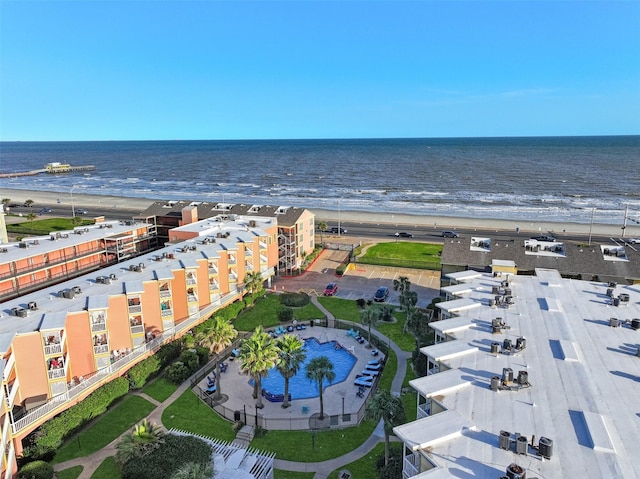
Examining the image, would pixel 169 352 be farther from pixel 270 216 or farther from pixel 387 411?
pixel 270 216

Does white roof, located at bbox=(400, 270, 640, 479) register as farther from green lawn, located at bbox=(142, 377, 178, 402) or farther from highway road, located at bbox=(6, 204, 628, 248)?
highway road, located at bbox=(6, 204, 628, 248)

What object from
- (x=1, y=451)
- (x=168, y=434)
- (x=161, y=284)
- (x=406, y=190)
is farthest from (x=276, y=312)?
(x=406, y=190)

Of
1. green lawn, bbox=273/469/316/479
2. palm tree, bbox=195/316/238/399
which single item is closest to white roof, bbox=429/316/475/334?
green lawn, bbox=273/469/316/479

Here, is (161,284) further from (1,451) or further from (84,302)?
(1,451)

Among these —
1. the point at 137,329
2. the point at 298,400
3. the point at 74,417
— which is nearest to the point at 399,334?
the point at 298,400

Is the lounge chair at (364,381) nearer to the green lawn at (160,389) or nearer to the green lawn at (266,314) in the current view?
the green lawn at (266,314)

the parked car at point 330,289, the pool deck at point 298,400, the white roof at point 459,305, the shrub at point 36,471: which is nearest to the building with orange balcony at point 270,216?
the parked car at point 330,289
